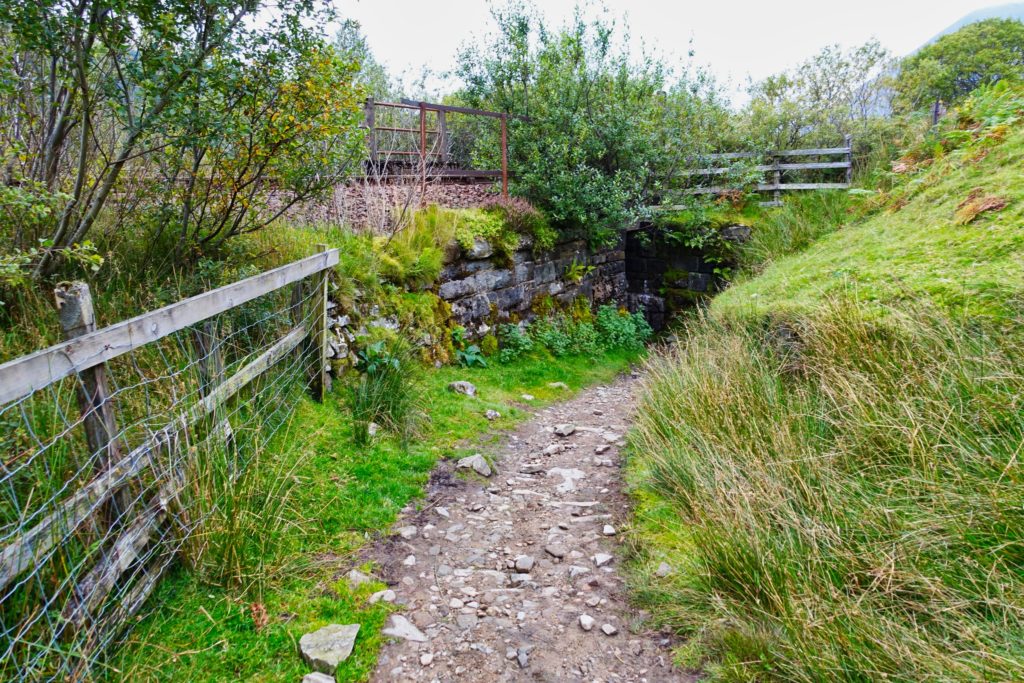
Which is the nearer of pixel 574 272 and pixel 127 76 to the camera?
Answer: pixel 127 76

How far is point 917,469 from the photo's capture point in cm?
310

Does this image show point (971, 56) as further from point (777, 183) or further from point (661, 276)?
point (661, 276)

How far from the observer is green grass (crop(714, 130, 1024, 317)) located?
15.4 ft

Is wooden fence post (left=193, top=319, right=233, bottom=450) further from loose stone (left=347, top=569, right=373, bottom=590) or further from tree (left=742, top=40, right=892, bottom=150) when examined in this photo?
tree (left=742, top=40, right=892, bottom=150)

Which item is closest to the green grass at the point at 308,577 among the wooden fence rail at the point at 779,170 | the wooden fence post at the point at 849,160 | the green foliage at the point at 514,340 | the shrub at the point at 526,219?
the green foliage at the point at 514,340

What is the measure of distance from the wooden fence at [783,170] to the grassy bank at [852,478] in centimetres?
620

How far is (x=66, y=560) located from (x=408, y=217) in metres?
5.94

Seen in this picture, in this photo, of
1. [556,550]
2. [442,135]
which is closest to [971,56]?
[442,135]

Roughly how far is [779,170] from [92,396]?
41.3 ft

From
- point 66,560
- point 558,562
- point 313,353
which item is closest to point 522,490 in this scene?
point 558,562

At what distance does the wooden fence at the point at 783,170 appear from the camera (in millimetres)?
11820

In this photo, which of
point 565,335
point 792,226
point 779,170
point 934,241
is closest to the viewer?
point 934,241

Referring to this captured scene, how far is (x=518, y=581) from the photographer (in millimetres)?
3639

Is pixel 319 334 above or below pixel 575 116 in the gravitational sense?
below
